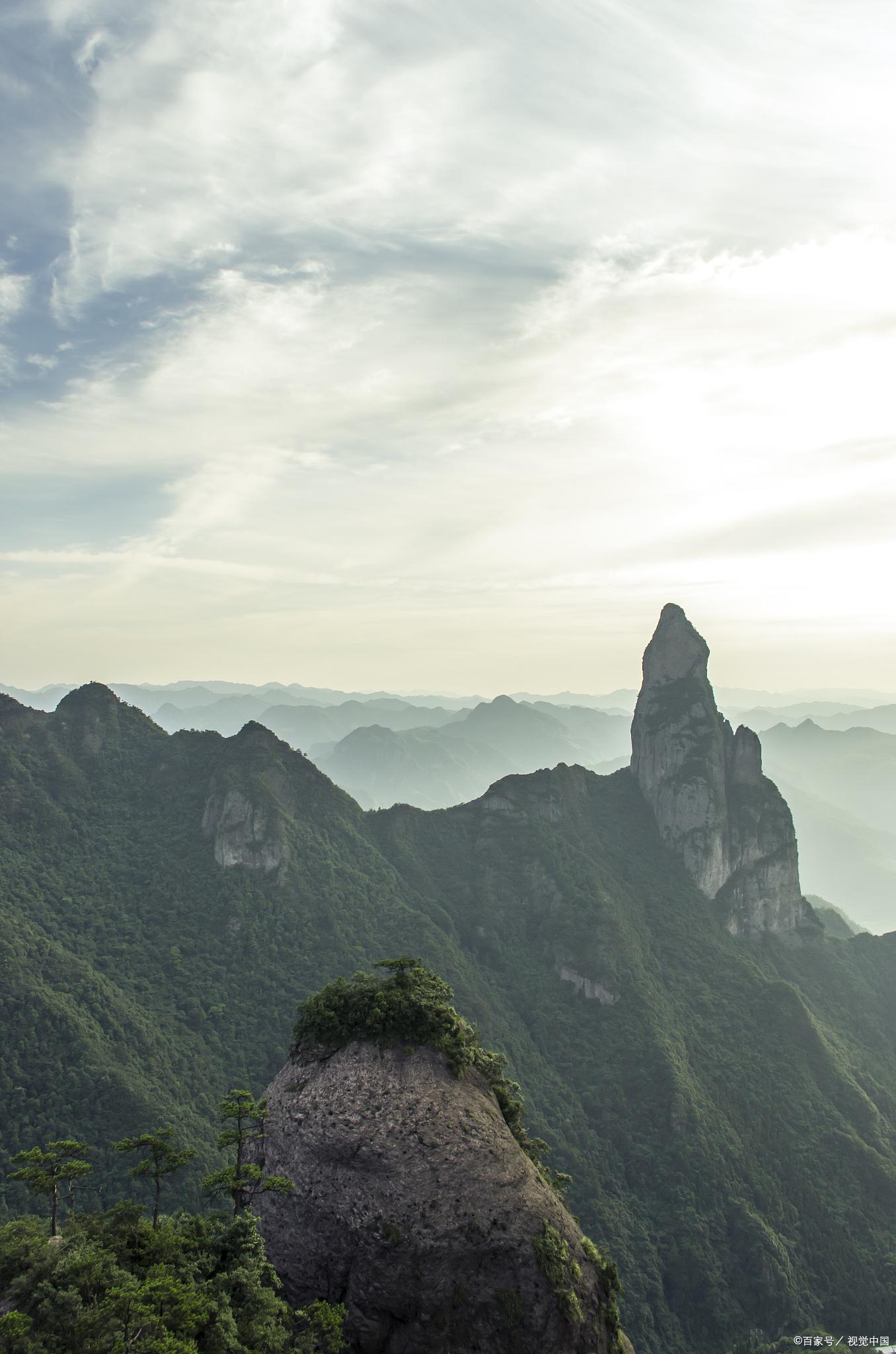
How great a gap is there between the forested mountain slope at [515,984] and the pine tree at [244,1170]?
40.8 metres

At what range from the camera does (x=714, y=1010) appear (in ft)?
321

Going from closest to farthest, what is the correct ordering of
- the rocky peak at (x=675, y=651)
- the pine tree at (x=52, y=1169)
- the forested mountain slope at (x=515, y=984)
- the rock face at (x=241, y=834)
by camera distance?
the pine tree at (x=52, y=1169) < the forested mountain slope at (x=515, y=984) < the rock face at (x=241, y=834) < the rocky peak at (x=675, y=651)

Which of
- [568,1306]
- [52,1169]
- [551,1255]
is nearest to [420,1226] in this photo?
[551,1255]

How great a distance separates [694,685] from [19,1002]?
113422mm

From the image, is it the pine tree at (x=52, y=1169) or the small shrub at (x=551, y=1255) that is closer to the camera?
the pine tree at (x=52, y=1169)

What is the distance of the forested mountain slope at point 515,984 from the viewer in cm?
6869

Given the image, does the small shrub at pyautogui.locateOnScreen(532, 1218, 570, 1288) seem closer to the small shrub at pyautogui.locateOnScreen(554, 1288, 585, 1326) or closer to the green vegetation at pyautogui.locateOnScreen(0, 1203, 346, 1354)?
the small shrub at pyautogui.locateOnScreen(554, 1288, 585, 1326)

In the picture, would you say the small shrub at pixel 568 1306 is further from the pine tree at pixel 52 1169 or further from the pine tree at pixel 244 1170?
the pine tree at pixel 52 1169

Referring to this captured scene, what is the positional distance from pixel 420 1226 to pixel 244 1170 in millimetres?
8887

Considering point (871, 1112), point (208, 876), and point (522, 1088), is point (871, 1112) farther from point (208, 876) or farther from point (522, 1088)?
point (208, 876)

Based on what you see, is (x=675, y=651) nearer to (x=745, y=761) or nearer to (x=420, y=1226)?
(x=745, y=761)

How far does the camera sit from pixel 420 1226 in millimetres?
29312

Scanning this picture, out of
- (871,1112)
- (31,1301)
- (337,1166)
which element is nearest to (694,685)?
(871,1112)

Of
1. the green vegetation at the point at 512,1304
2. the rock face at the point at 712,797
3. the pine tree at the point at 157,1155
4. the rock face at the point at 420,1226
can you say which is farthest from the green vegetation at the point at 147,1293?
the rock face at the point at 712,797
